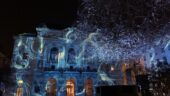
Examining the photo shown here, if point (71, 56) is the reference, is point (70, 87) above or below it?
below

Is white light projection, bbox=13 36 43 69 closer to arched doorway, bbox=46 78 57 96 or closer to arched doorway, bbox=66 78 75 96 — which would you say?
arched doorway, bbox=46 78 57 96

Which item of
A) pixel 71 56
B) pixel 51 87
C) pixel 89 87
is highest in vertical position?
pixel 71 56

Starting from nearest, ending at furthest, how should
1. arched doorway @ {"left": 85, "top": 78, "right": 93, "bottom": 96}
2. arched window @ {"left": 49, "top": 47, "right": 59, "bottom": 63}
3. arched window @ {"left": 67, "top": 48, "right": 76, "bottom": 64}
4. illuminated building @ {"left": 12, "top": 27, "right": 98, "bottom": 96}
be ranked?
1. illuminated building @ {"left": 12, "top": 27, "right": 98, "bottom": 96}
2. arched doorway @ {"left": 85, "top": 78, "right": 93, "bottom": 96}
3. arched window @ {"left": 49, "top": 47, "right": 59, "bottom": 63}
4. arched window @ {"left": 67, "top": 48, "right": 76, "bottom": 64}

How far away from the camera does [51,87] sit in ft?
95.8

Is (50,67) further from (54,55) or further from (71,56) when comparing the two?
(71,56)

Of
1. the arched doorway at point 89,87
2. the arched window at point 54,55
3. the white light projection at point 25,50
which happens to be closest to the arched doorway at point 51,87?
the arched window at point 54,55

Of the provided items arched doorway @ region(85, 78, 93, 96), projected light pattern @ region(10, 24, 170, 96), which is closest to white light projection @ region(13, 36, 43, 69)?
projected light pattern @ region(10, 24, 170, 96)

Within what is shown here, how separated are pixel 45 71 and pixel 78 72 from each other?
4071 mm

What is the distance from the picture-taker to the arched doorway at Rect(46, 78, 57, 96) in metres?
28.9

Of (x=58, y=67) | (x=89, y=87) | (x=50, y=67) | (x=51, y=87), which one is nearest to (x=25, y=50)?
(x=50, y=67)

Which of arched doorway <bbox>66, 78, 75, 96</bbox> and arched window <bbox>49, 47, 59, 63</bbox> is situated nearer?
arched doorway <bbox>66, 78, 75, 96</bbox>

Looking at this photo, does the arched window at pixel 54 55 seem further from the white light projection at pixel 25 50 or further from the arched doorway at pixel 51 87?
the arched doorway at pixel 51 87

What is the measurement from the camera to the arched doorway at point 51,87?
2891 cm

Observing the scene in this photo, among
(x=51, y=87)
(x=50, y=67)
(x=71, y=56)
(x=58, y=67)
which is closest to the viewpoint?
(x=51, y=87)
